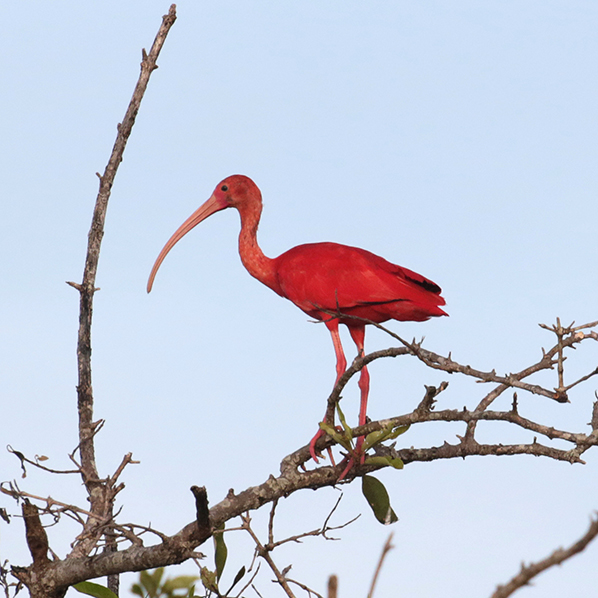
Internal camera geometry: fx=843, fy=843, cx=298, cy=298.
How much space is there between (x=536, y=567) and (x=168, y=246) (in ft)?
23.1

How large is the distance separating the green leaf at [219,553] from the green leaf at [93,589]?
2.11 feet

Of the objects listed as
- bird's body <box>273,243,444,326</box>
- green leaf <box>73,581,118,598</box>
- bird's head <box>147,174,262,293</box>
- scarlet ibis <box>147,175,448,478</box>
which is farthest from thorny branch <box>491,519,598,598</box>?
bird's head <box>147,174,262,293</box>

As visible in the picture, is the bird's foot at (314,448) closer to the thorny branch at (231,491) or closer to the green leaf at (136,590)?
the thorny branch at (231,491)

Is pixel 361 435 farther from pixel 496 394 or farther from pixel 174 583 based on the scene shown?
pixel 174 583

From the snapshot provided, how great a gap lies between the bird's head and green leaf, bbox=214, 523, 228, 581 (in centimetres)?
322

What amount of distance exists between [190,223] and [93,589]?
385 cm

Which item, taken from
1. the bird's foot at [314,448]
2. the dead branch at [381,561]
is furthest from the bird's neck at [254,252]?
the dead branch at [381,561]

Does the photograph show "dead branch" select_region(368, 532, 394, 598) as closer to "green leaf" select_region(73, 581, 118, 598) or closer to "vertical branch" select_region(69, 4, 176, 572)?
"green leaf" select_region(73, 581, 118, 598)

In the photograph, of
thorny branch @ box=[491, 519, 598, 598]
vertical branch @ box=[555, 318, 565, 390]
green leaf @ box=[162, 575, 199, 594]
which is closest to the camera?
thorny branch @ box=[491, 519, 598, 598]

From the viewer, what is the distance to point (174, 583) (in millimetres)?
4703

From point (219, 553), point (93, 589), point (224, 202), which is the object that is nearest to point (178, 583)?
point (219, 553)

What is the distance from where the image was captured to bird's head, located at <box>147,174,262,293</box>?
7668 millimetres

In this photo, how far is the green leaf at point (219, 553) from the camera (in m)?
5.08

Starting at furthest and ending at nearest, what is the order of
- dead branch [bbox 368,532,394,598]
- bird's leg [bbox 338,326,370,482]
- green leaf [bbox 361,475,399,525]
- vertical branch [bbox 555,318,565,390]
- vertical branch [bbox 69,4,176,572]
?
bird's leg [bbox 338,326,370,482] < vertical branch [bbox 69,4,176,572] < green leaf [bbox 361,475,399,525] < vertical branch [bbox 555,318,565,390] < dead branch [bbox 368,532,394,598]
